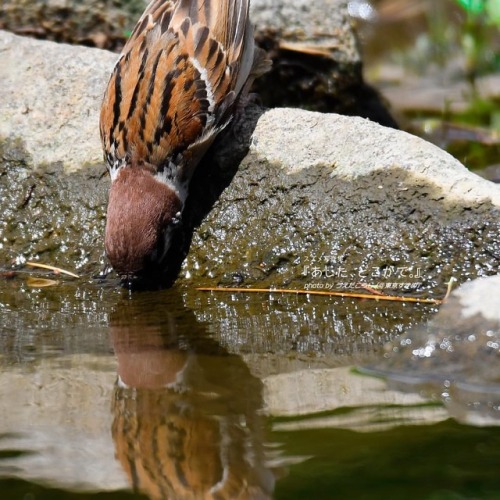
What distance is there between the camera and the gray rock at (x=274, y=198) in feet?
15.1

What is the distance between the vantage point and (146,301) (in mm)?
4754

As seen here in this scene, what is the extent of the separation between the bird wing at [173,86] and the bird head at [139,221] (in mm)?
162

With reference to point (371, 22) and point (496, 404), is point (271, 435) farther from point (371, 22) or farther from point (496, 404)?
point (371, 22)

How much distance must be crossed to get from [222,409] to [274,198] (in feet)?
6.31

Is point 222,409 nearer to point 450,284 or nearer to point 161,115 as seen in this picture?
point 450,284

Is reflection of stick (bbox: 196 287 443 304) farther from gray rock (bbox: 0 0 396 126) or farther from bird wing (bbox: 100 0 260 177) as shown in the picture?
gray rock (bbox: 0 0 396 126)

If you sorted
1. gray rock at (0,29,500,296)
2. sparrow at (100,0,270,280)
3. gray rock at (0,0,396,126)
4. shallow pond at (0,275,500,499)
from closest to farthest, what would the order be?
shallow pond at (0,275,500,499)
gray rock at (0,29,500,296)
sparrow at (100,0,270,280)
gray rock at (0,0,396,126)

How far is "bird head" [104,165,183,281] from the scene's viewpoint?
4.62 meters

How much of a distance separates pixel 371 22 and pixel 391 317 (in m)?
9.96

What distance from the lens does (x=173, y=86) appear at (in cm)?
521

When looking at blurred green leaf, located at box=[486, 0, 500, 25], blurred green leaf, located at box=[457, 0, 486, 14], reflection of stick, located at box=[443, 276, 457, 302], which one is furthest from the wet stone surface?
blurred green leaf, located at box=[457, 0, 486, 14]

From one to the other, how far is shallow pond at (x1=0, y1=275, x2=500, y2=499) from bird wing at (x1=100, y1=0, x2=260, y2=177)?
2.87 ft

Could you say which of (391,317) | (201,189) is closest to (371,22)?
(201,189)

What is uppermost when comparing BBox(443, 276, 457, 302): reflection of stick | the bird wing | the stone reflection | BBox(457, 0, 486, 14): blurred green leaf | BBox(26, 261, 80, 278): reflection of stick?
BBox(457, 0, 486, 14): blurred green leaf
